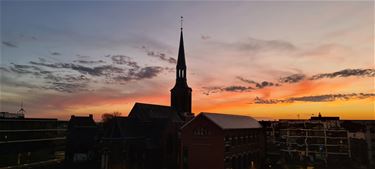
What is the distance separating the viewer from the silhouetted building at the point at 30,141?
198 feet

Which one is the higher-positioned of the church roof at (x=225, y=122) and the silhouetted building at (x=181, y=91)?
the silhouetted building at (x=181, y=91)

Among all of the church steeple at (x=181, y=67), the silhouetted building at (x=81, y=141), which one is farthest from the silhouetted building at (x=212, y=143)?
the silhouetted building at (x=81, y=141)

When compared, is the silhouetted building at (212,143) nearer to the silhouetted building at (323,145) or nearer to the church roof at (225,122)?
the church roof at (225,122)

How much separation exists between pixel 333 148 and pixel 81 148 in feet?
173

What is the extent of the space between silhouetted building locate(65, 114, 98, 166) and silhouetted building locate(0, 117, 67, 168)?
4062 millimetres

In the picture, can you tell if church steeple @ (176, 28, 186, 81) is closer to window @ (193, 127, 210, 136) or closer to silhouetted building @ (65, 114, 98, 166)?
silhouetted building @ (65, 114, 98, 166)

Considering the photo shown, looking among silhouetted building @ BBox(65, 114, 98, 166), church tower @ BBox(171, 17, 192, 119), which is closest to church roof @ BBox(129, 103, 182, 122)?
church tower @ BBox(171, 17, 192, 119)

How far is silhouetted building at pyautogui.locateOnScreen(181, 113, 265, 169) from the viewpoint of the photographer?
50156 millimetres

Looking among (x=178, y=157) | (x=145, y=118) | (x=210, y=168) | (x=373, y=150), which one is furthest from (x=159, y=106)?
(x=373, y=150)

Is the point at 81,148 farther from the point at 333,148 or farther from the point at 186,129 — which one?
the point at 333,148

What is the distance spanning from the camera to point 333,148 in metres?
62.4

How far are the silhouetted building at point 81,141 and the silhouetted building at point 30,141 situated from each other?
406cm

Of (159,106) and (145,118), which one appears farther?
(159,106)

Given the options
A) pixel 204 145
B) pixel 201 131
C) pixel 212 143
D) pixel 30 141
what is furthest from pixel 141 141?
pixel 30 141
